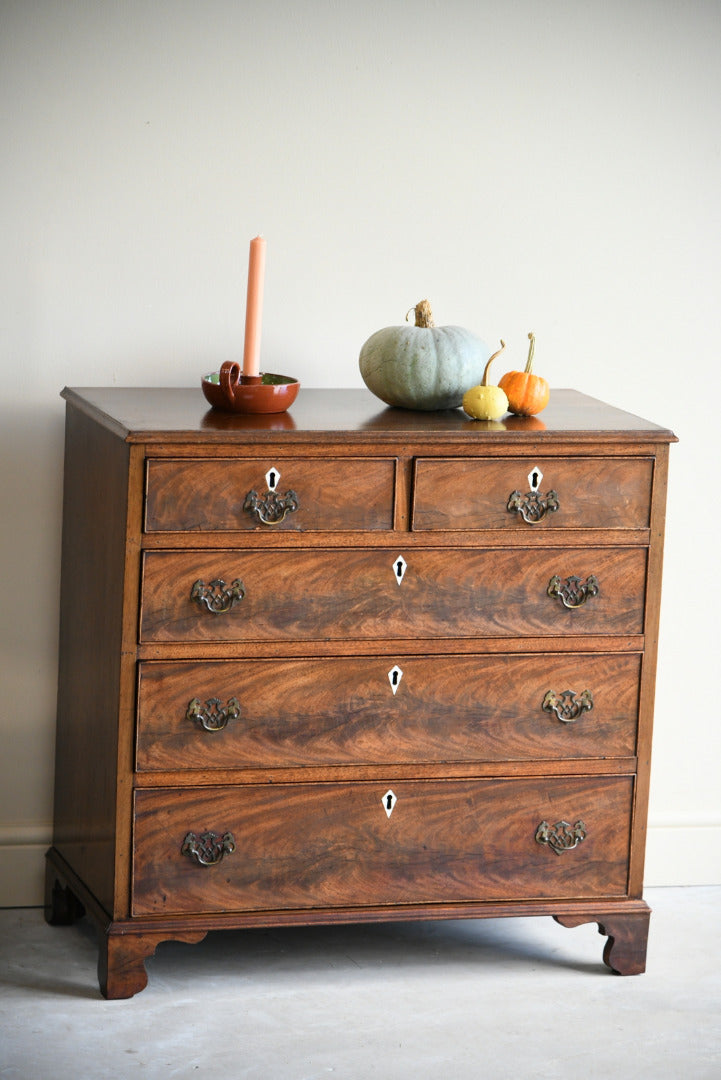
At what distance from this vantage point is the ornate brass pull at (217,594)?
2704 millimetres

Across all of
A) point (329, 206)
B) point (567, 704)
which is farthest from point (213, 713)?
point (329, 206)

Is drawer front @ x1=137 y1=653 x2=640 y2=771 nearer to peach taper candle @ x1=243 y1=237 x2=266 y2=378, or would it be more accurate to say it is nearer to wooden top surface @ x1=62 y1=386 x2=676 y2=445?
wooden top surface @ x1=62 y1=386 x2=676 y2=445

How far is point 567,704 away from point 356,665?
0.43 metres

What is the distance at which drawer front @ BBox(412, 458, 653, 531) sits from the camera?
2.79 meters

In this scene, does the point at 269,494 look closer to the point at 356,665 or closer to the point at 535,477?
the point at 356,665

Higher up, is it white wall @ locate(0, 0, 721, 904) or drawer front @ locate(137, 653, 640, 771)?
white wall @ locate(0, 0, 721, 904)

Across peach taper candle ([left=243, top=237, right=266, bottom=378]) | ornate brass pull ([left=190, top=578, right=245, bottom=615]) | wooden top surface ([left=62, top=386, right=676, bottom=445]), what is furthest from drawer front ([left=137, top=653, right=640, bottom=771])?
peach taper candle ([left=243, top=237, right=266, bottom=378])

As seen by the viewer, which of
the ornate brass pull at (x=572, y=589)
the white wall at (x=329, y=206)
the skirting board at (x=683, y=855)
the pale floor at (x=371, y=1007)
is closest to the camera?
the pale floor at (x=371, y=1007)

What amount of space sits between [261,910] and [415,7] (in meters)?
1.87

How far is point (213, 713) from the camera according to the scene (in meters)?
2.76

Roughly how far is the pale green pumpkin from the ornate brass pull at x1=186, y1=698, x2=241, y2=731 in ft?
2.22

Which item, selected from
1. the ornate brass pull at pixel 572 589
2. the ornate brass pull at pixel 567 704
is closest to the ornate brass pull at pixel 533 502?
the ornate brass pull at pixel 572 589

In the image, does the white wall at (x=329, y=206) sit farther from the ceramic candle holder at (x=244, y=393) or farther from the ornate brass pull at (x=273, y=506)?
the ornate brass pull at (x=273, y=506)

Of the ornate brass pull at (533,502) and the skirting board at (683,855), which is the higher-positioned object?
the ornate brass pull at (533,502)
